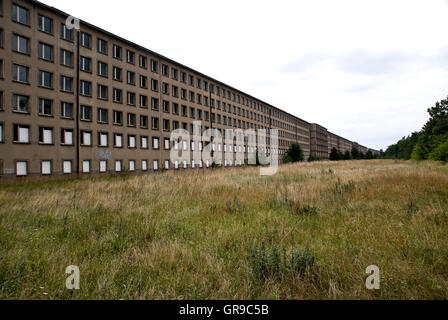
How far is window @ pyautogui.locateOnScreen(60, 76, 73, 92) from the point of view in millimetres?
29359

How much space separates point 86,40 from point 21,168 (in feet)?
62.8

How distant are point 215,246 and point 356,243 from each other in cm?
220

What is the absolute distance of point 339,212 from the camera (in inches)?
217

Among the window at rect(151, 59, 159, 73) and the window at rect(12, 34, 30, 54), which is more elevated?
the window at rect(151, 59, 159, 73)

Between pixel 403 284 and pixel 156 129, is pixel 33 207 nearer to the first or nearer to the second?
pixel 403 284

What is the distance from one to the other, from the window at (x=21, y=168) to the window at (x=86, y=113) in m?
8.67

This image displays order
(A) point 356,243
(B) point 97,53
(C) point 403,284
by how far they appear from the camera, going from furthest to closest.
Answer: (B) point 97,53 → (A) point 356,243 → (C) point 403,284

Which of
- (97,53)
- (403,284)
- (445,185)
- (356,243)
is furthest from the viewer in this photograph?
(97,53)

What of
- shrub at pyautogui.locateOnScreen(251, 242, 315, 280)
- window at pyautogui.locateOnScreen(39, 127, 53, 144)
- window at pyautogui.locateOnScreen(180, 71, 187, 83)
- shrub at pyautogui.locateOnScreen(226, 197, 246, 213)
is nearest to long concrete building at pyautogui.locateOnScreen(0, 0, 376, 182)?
window at pyautogui.locateOnScreen(39, 127, 53, 144)

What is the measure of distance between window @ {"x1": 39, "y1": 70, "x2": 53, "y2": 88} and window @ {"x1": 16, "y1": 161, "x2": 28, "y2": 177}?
935 cm

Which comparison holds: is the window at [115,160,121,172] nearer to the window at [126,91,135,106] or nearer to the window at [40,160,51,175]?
the window at [40,160,51,175]

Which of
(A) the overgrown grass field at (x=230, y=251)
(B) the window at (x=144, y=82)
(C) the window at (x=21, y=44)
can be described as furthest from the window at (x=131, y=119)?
(A) the overgrown grass field at (x=230, y=251)

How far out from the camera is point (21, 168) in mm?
25625
